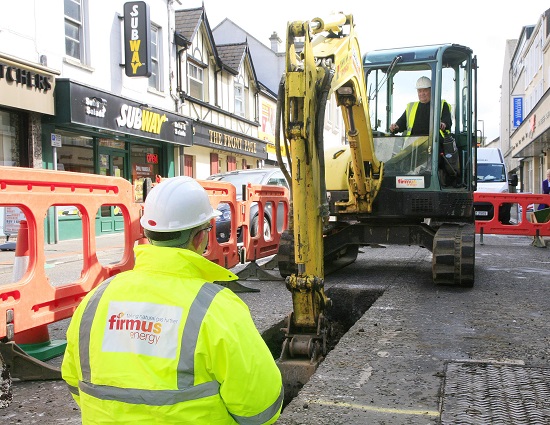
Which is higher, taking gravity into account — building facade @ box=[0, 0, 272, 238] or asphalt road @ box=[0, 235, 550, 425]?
building facade @ box=[0, 0, 272, 238]

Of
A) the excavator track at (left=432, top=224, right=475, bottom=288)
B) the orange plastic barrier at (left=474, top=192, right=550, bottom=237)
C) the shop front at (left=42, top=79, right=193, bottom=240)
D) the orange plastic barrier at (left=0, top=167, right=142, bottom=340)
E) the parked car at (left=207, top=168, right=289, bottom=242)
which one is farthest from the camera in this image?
the shop front at (left=42, top=79, right=193, bottom=240)

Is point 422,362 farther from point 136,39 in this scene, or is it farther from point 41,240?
point 136,39

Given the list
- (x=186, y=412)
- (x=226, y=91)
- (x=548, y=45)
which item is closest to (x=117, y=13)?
(x=226, y=91)

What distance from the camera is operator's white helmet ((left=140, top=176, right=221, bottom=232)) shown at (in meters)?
1.92

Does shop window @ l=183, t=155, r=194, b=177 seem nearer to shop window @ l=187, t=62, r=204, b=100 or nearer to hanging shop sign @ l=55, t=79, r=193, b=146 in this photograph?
hanging shop sign @ l=55, t=79, r=193, b=146

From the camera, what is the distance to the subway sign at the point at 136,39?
1695 centimetres

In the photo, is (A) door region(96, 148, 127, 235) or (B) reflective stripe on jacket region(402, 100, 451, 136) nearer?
(B) reflective stripe on jacket region(402, 100, 451, 136)

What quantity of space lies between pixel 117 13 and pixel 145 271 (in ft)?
55.7

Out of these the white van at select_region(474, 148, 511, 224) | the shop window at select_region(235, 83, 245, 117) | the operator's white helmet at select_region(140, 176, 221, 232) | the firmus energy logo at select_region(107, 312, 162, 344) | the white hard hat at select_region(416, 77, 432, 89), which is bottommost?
the firmus energy logo at select_region(107, 312, 162, 344)

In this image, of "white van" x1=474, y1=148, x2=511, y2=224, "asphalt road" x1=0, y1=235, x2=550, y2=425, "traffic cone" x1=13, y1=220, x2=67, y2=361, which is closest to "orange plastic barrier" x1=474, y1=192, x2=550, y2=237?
"white van" x1=474, y1=148, x2=511, y2=224

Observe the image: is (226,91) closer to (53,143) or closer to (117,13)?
(117,13)

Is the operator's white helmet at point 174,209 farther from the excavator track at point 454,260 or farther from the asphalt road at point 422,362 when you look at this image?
the excavator track at point 454,260

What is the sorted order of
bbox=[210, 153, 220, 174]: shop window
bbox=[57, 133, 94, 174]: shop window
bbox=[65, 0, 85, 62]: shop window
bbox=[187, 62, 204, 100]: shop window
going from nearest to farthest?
bbox=[65, 0, 85, 62]: shop window < bbox=[57, 133, 94, 174]: shop window < bbox=[187, 62, 204, 100]: shop window < bbox=[210, 153, 220, 174]: shop window

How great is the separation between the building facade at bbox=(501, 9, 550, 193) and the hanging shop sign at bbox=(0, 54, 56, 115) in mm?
17697
